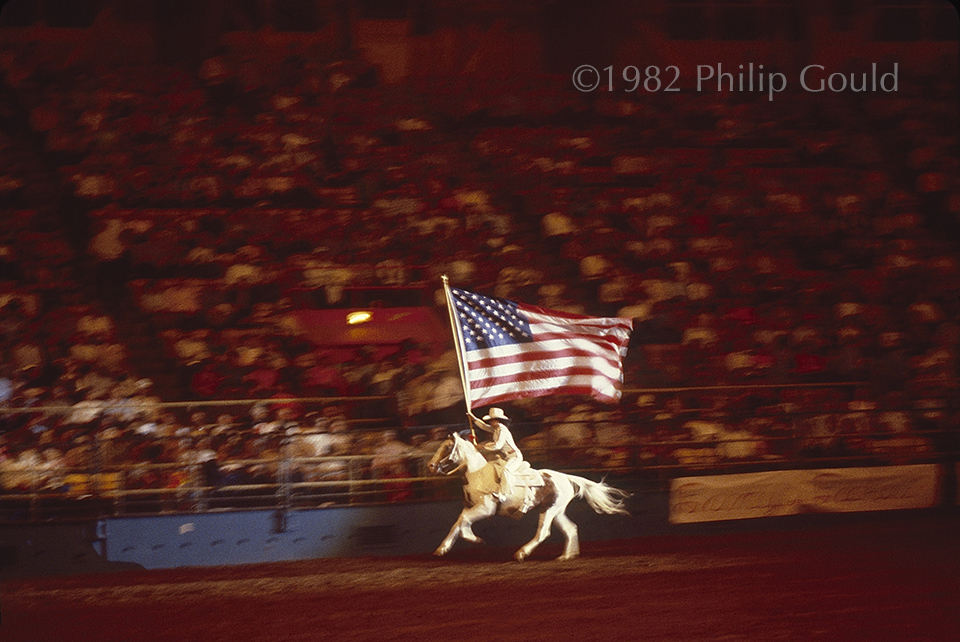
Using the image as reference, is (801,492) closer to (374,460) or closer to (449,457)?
(449,457)

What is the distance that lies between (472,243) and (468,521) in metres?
3.72

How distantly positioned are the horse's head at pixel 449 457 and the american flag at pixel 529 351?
62 cm

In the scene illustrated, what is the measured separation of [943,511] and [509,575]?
4.46 metres

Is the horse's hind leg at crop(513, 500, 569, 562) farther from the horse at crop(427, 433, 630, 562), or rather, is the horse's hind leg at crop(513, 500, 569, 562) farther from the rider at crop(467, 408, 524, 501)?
the rider at crop(467, 408, 524, 501)

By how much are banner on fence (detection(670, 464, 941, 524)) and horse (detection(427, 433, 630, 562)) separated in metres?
1.02

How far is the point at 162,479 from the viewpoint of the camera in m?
7.60

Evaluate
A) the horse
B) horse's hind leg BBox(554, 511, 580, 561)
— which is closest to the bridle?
the horse

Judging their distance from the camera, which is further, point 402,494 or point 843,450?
point 843,450

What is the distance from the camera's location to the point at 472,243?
33.1ft

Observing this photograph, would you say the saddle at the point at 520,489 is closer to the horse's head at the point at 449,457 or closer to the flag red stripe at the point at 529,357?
the horse's head at the point at 449,457

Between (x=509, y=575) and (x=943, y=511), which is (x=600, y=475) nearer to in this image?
(x=509, y=575)

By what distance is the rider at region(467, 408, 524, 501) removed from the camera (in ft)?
23.7

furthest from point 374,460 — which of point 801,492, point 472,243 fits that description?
point 801,492

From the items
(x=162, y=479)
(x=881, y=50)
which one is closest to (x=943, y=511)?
(x=881, y=50)
